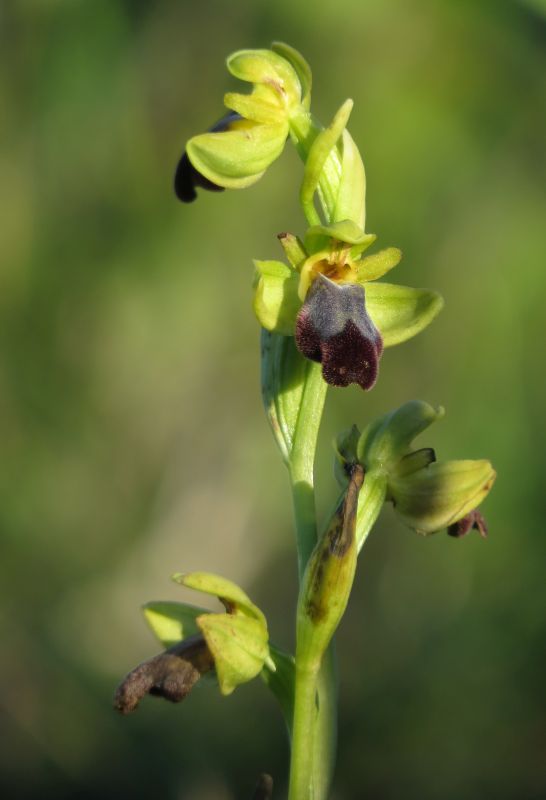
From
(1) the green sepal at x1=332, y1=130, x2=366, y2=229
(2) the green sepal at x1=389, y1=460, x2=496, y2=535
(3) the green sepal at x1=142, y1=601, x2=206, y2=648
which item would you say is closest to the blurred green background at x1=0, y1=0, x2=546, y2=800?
(3) the green sepal at x1=142, y1=601, x2=206, y2=648

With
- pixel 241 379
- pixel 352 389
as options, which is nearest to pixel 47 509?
pixel 241 379

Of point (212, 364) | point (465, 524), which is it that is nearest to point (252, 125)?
point (465, 524)

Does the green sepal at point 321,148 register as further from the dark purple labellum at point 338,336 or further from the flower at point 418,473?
the flower at point 418,473

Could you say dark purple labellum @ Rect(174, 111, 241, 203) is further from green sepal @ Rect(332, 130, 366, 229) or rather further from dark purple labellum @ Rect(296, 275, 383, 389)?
dark purple labellum @ Rect(296, 275, 383, 389)

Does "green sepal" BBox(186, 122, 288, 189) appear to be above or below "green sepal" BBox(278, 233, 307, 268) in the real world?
above

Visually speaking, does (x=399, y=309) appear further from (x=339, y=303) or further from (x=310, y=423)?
(x=310, y=423)

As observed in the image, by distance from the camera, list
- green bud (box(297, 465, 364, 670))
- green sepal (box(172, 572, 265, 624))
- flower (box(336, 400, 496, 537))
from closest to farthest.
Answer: green bud (box(297, 465, 364, 670))
green sepal (box(172, 572, 265, 624))
flower (box(336, 400, 496, 537))
